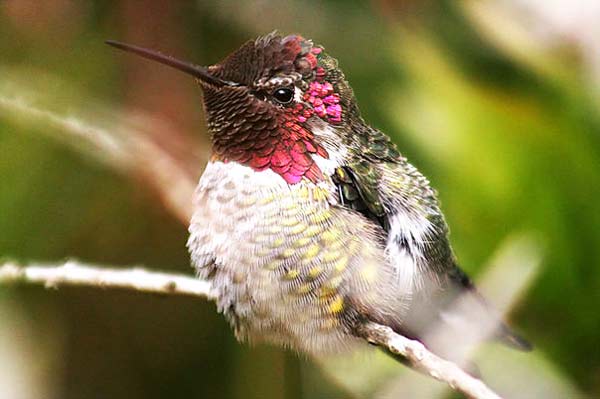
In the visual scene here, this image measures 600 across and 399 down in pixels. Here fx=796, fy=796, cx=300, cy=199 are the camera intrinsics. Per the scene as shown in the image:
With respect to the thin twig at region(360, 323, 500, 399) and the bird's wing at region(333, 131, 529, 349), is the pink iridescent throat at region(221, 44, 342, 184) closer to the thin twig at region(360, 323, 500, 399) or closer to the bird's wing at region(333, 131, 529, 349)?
the bird's wing at region(333, 131, 529, 349)

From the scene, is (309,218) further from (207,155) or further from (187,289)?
(207,155)

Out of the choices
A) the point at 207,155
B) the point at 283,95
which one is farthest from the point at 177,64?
the point at 207,155

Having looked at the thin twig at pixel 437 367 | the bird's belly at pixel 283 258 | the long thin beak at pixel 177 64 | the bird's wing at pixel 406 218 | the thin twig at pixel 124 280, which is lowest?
the thin twig at pixel 124 280

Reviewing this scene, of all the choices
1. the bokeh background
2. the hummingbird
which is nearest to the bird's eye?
the hummingbird

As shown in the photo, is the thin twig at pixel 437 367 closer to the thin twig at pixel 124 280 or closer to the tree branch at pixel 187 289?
the tree branch at pixel 187 289

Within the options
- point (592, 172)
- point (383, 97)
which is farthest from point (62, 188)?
point (592, 172)

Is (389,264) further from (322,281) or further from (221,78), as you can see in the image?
(221,78)

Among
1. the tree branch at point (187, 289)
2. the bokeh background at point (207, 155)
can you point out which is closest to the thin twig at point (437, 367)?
the tree branch at point (187, 289)
